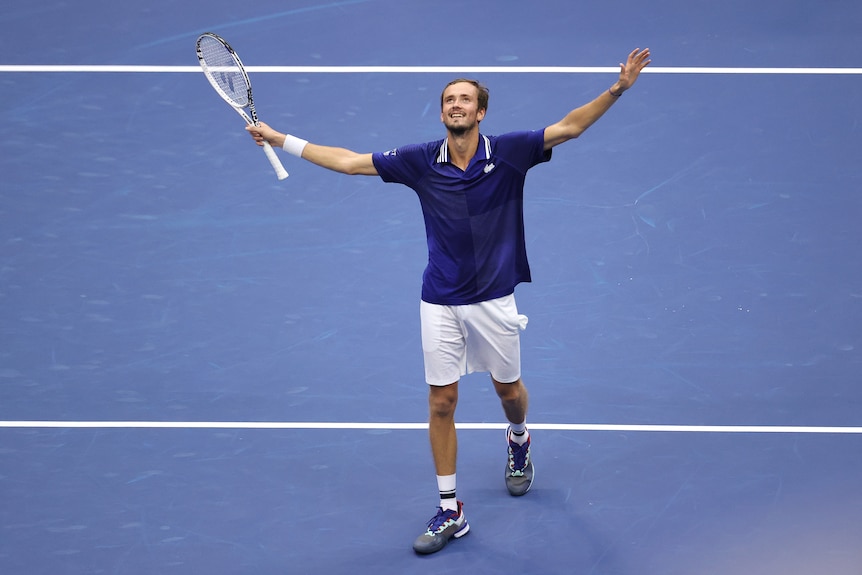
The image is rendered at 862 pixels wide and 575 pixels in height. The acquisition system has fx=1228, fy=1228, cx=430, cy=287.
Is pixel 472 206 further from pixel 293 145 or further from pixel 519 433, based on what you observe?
pixel 519 433

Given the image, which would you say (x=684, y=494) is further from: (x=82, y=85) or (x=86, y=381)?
(x=82, y=85)

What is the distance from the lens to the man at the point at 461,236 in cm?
573

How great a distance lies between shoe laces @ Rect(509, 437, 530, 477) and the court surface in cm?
15

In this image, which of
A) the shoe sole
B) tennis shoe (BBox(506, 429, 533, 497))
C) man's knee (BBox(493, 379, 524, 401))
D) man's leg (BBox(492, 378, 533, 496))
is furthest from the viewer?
tennis shoe (BBox(506, 429, 533, 497))

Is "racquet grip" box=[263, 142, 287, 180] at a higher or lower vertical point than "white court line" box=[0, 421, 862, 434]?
higher

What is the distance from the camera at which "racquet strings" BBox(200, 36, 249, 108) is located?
619 centimetres

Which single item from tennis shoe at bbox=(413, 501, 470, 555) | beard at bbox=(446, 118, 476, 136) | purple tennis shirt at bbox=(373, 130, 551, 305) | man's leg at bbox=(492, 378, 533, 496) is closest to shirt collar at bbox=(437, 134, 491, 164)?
purple tennis shirt at bbox=(373, 130, 551, 305)

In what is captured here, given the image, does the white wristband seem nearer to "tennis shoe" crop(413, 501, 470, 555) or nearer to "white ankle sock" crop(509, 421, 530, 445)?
"white ankle sock" crop(509, 421, 530, 445)

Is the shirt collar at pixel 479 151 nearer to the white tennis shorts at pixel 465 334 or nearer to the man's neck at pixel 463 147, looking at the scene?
the man's neck at pixel 463 147

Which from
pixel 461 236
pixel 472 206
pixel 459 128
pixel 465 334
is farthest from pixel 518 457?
pixel 459 128

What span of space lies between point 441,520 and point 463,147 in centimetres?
179

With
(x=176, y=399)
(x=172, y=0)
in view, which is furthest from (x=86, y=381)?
(x=172, y=0)

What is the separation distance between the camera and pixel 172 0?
10031mm

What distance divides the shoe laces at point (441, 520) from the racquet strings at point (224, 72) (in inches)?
88.6
